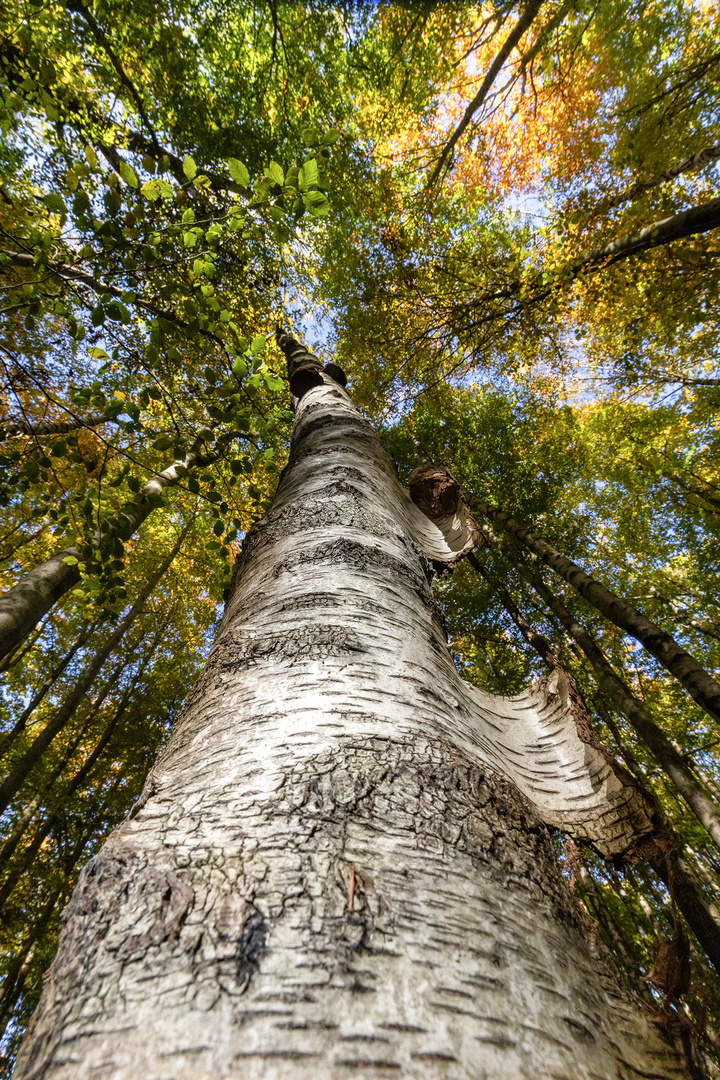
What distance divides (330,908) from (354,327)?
814 centimetres

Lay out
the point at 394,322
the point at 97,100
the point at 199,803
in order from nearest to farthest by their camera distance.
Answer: the point at 199,803 → the point at 97,100 → the point at 394,322

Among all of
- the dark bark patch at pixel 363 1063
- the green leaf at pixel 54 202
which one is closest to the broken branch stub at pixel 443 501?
the green leaf at pixel 54 202

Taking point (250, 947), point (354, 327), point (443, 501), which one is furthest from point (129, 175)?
point (354, 327)

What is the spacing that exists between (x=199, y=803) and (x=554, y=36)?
9.54m

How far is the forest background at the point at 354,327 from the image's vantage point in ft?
7.16

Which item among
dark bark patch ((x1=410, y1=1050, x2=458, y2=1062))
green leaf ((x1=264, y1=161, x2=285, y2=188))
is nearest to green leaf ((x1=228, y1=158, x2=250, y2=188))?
green leaf ((x1=264, y1=161, x2=285, y2=188))

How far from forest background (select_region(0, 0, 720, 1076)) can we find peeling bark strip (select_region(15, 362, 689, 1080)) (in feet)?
1.51

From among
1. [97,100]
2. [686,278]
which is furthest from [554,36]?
[97,100]

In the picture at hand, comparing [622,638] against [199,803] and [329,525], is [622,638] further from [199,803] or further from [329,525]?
[199,803]

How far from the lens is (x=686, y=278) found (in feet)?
18.6

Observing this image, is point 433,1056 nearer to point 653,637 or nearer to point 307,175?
point 307,175

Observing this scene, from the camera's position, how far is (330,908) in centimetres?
50

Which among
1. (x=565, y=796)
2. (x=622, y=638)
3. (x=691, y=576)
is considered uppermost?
(x=691, y=576)

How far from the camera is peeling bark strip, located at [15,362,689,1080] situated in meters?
0.40
